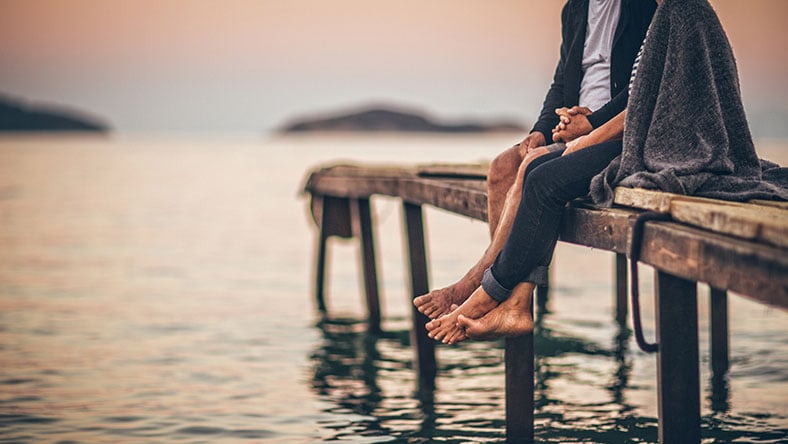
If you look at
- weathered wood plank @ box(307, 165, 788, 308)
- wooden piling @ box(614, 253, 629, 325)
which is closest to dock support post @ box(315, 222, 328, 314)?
wooden piling @ box(614, 253, 629, 325)

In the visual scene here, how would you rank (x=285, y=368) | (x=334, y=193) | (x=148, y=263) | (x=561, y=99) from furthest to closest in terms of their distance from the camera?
(x=148, y=263), (x=334, y=193), (x=285, y=368), (x=561, y=99)

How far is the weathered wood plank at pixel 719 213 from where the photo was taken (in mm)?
3033

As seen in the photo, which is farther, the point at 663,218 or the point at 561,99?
the point at 561,99

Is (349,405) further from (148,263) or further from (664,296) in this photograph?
(148,263)

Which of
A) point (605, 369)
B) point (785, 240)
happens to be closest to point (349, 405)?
point (605, 369)

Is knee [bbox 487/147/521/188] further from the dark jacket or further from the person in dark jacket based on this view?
the dark jacket

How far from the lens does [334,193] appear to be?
10.6m

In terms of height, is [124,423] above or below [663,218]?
below

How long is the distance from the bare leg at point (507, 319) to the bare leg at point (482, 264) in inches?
9.5

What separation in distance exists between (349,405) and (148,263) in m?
12.3

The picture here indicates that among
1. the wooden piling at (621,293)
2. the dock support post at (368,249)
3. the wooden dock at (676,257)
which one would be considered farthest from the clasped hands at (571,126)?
the dock support post at (368,249)

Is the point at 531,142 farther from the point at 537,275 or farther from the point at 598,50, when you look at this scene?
the point at 537,275

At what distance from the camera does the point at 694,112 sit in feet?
13.4

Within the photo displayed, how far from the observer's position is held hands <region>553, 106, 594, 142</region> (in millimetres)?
4809
